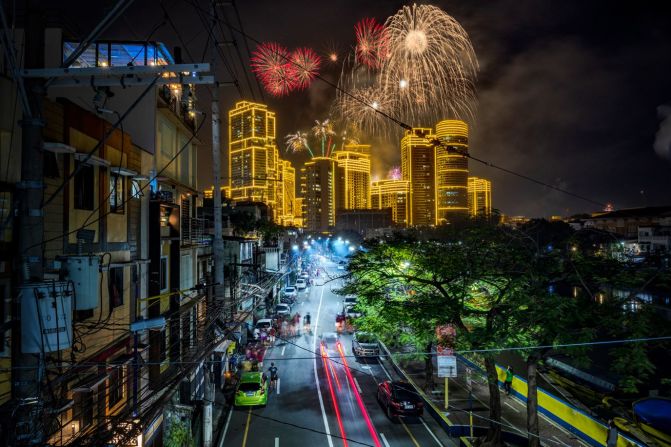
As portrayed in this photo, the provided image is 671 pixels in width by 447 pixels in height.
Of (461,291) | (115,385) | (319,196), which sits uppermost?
(319,196)

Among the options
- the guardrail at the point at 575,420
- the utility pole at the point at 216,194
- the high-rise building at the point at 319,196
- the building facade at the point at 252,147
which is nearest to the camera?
the guardrail at the point at 575,420

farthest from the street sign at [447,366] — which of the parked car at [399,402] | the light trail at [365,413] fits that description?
the light trail at [365,413]

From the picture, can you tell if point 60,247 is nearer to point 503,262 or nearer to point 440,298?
point 440,298

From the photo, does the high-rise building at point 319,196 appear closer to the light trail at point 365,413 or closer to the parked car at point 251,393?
the light trail at point 365,413

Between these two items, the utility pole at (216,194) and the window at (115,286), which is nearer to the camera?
the window at (115,286)

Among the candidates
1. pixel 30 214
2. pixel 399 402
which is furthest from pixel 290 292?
pixel 30 214

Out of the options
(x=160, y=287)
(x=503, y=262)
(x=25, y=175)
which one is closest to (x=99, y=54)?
(x=160, y=287)

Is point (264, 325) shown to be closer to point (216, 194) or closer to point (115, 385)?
point (216, 194)
